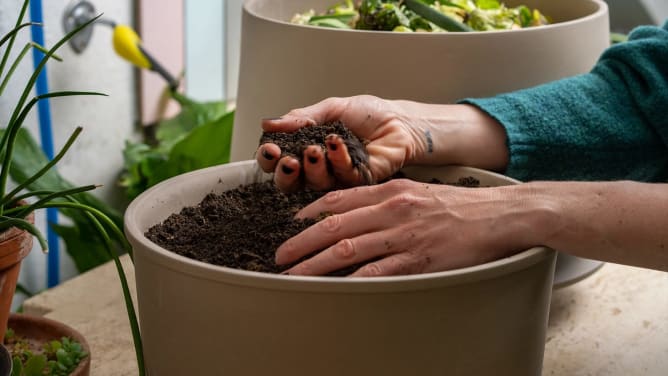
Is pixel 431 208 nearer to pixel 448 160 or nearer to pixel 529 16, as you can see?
pixel 448 160

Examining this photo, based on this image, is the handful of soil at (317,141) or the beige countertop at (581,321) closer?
the handful of soil at (317,141)

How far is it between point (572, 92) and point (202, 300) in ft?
1.53

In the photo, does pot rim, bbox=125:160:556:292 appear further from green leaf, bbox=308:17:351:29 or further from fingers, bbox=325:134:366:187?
green leaf, bbox=308:17:351:29

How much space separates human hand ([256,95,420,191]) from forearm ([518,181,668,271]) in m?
0.13

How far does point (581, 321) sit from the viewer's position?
A: 2.65ft

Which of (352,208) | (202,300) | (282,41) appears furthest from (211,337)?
(282,41)

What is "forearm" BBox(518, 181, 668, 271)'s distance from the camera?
0.54 metres

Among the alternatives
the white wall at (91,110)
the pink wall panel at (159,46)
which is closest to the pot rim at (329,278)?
the white wall at (91,110)

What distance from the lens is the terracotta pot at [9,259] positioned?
23.9 inches

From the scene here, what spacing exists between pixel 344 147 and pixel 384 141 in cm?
10

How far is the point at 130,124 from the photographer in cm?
154

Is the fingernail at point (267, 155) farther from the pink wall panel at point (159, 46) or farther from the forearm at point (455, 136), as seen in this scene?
the pink wall panel at point (159, 46)

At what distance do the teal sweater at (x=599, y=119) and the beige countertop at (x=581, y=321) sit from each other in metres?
0.15

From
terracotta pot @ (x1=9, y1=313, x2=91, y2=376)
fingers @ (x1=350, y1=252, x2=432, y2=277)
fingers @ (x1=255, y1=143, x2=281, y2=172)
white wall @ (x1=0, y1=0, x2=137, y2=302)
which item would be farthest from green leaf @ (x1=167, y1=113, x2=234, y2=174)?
fingers @ (x1=350, y1=252, x2=432, y2=277)
